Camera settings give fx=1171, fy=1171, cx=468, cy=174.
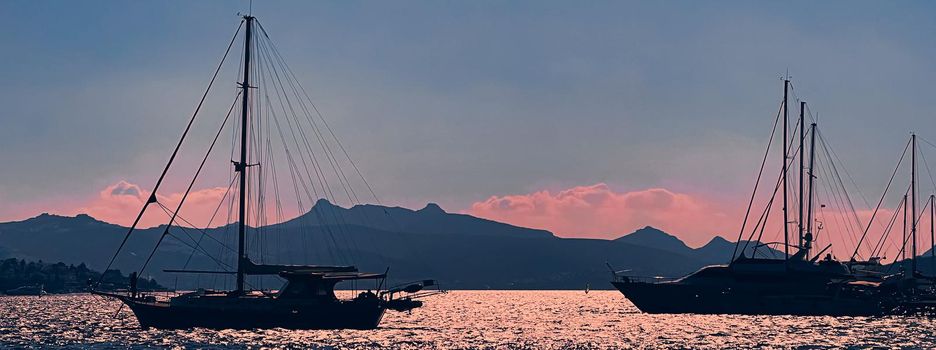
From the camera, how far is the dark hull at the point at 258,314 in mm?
88250

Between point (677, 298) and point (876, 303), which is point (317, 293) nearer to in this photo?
point (677, 298)

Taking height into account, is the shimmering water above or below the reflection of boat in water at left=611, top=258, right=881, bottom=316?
below

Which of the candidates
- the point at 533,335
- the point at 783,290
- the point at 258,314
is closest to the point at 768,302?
the point at 783,290

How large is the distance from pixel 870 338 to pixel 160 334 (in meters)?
57.0

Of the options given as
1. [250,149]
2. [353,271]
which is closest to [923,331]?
[353,271]

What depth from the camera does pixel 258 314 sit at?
8806 cm

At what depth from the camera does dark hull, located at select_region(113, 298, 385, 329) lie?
88250 millimetres

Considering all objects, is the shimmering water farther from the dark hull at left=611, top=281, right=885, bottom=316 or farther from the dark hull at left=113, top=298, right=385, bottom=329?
the dark hull at left=611, top=281, right=885, bottom=316

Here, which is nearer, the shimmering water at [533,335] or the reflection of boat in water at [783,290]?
the shimmering water at [533,335]

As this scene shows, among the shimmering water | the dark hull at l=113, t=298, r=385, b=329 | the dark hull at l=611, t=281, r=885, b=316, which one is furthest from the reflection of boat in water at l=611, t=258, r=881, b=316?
the dark hull at l=113, t=298, r=385, b=329

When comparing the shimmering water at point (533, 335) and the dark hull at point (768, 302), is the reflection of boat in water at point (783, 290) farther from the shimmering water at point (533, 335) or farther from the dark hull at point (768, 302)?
the shimmering water at point (533, 335)

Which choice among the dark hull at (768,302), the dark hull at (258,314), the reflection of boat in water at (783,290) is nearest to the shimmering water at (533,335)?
the dark hull at (258,314)

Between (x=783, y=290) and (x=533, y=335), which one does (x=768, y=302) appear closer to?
(x=783, y=290)

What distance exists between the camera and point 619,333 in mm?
103875
